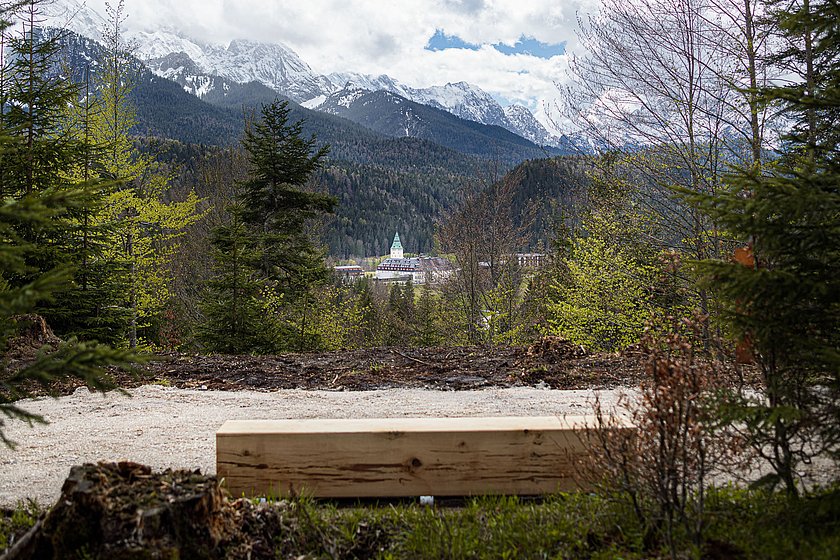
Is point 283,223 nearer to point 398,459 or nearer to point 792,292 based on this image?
point 398,459

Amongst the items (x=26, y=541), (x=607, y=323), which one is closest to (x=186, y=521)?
(x=26, y=541)

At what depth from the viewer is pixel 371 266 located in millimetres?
82500

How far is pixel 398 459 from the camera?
340 cm

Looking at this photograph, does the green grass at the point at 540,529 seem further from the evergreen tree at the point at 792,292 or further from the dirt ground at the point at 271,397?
the dirt ground at the point at 271,397

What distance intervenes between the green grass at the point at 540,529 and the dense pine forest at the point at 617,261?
2cm

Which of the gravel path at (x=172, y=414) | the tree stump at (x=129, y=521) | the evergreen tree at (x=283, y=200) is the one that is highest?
the evergreen tree at (x=283, y=200)

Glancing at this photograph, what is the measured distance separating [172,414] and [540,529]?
4.47m

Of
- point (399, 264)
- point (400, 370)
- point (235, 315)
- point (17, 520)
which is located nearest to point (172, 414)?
point (17, 520)

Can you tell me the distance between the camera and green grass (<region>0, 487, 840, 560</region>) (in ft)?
7.82

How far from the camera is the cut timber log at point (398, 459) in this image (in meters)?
3.39

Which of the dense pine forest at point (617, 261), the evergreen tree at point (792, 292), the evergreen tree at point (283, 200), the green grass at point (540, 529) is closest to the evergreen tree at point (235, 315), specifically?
the dense pine forest at point (617, 261)

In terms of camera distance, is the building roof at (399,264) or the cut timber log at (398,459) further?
the building roof at (399,264)

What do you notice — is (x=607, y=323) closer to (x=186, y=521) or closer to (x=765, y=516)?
(x=765, y=516)

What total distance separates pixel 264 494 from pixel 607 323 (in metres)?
8.53
